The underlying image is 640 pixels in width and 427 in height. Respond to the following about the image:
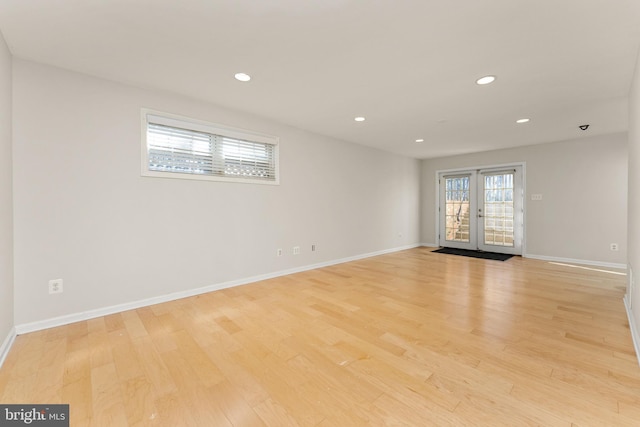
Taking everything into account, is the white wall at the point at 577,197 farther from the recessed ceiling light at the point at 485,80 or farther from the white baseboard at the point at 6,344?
the white baseboard at the point at 6,344

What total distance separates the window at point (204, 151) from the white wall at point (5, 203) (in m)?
0.99

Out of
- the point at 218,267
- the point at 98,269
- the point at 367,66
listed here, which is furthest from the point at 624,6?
the point at 98,269

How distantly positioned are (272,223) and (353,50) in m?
2.65

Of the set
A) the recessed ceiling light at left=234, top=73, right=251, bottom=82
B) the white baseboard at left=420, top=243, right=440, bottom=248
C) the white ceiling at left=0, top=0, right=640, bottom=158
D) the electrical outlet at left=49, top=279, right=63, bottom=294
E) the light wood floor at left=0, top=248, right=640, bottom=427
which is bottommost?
the light wood floor at left=0, top=248, right=640, bottom=427

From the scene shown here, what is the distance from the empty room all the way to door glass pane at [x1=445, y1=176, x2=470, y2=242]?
218cm

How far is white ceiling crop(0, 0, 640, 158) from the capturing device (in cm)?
179

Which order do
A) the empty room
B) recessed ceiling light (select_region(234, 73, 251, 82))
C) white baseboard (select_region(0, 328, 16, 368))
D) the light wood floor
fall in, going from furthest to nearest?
recessed ceiling light (select_region(234, 73, 251, 82)) < white baseboard (select_region(0, 328, 16, 368)) < the empty room < the light wood floor

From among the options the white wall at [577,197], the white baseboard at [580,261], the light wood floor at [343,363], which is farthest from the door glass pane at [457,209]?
the light wood floor at [343,363]

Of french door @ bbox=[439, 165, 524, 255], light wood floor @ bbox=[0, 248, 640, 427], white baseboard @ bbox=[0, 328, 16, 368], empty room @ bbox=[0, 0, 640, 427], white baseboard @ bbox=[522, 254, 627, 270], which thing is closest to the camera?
light wood floor @ bbox=[0, 248, 640, 427]

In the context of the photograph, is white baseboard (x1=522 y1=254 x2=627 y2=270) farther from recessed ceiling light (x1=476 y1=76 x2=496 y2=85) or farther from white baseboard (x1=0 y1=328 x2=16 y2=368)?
white baseboard (x1=0 y1=328 x2=16 y2=368)

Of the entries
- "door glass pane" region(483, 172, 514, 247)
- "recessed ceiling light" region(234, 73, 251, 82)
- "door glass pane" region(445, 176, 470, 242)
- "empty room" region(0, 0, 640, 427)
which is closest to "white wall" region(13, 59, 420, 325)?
"empty room" region(0, 0, 640, 427)

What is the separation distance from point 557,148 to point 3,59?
806 centimetres

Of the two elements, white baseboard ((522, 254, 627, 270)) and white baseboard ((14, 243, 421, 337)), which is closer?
white baseboard ((14, 243, 421, 337))

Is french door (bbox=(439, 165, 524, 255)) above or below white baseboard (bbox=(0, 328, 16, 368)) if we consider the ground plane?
above
